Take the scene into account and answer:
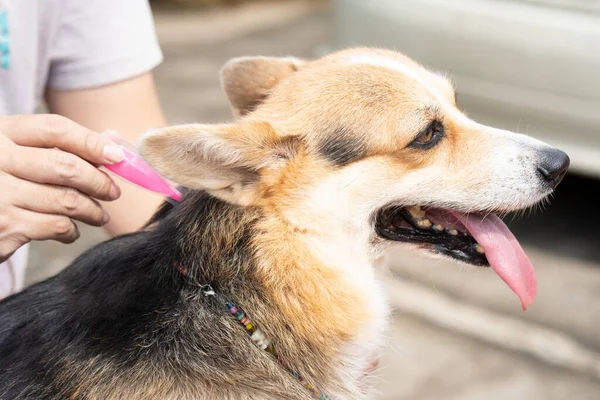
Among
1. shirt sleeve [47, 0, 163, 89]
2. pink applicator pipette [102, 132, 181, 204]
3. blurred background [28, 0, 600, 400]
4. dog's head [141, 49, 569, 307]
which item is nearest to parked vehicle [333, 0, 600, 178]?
blurred background [28, 0, 600, 400]

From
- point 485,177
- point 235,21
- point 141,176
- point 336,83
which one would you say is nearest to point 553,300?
point 485,177

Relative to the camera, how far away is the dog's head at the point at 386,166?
2191mm

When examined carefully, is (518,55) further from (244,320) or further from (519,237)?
(244,320)

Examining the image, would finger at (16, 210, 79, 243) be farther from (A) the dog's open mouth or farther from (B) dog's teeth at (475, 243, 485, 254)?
(B) dog's teeth at (475, 243, 485, 254)

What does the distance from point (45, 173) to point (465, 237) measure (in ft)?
4.25

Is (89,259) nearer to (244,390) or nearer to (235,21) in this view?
(244,390)

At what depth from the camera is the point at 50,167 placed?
205cm

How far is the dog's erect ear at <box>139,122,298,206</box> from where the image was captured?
1896 mm

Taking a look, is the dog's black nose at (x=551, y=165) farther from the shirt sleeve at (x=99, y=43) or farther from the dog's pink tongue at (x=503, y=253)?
the shirt sleeve at (x=99, y=43)

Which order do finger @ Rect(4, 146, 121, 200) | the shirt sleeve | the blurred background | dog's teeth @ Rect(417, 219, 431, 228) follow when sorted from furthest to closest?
1. the blurred background
2. the shirt sleeve
3. dog's teeth @ Rect(417, 219, 431, 228)
4. finger @ Rect(4, 146, 121, 200)

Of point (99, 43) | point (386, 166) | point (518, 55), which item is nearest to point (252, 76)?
point (99, 43)

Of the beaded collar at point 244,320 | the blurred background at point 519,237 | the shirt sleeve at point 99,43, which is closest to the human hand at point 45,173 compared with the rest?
the beaded collar at point 244,320

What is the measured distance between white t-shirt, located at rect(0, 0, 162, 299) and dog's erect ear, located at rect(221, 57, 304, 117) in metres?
0.29

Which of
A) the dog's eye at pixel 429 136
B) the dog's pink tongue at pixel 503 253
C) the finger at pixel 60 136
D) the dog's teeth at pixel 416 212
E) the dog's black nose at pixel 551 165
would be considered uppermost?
the finger at pixel 60 136
